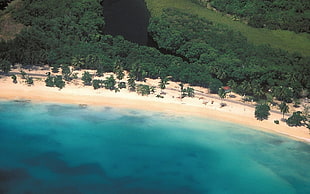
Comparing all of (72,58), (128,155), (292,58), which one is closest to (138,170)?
(128,155)

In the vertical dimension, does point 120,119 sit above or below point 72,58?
below

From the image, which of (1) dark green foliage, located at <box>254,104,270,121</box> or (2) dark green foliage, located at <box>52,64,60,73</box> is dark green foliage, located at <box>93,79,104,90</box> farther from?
(1) dark green foliage, located at <box>254,104,270,121</box>

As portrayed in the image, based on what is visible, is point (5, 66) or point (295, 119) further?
point (5, 66)

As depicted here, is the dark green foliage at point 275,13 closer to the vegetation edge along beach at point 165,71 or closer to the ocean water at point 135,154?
the vegetation edge along beach at point 165,71

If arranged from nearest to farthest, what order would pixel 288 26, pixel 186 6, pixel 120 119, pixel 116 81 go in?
pixel 120 119 → pixel 116 81 → pixel 288 26 → pixel 186 6

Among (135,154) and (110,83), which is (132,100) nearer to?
(110,83)

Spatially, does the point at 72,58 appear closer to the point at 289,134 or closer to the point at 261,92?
the point at 261,92

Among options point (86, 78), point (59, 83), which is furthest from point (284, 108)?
point (59, 83)

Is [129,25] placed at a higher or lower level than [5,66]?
higher
